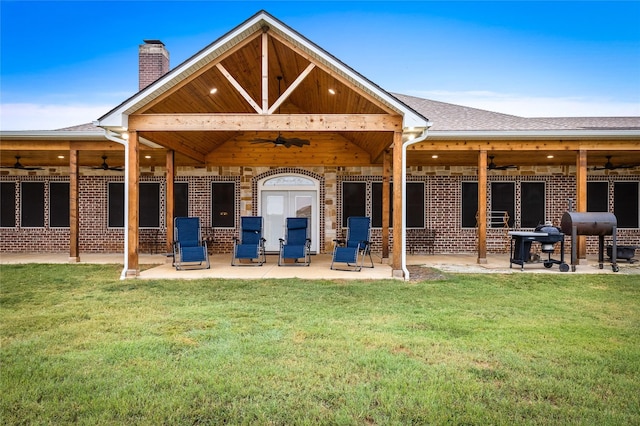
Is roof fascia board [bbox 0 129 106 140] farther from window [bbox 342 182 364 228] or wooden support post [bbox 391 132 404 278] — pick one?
window [bbox 342 182 364 228]

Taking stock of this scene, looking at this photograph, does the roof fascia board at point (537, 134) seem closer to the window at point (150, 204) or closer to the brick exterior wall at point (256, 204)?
the brick exterior wall at point (256, 204)

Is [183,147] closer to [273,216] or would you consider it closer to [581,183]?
[273,216]

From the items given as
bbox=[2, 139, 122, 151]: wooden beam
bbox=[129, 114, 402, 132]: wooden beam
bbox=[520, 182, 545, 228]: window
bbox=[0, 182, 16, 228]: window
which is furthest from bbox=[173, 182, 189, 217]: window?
bbox=[520, 182, 545, 228]: window

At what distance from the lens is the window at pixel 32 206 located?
1183 centimetres

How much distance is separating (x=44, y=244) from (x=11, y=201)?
5.09ft

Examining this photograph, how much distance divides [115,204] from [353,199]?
6.72 meters

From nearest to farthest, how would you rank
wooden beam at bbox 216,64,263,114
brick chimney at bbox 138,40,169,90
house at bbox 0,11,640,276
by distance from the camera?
wooden beam at bbox 216,64,263,114 < house at bbox 0,11,640,276 < brick chimney at bbox 138,40,169,90

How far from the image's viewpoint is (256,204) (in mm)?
11633

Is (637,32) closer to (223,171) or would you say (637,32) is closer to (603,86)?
(603,86)

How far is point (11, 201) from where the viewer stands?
11.9 metres

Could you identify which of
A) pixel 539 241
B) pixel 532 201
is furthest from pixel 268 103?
pixel 532 201

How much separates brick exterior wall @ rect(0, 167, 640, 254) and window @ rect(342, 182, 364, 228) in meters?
0.14

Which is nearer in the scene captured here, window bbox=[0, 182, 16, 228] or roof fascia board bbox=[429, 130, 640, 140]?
roof fascia board bbox=[429, 130, 640, 140]

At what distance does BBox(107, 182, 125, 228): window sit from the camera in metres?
11.8
